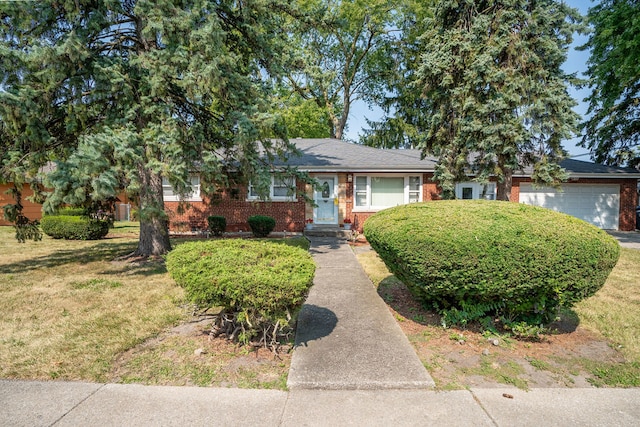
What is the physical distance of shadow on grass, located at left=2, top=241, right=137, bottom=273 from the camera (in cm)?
831

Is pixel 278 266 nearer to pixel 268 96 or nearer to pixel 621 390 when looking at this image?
pixel 621 390

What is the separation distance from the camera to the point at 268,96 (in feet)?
28.3

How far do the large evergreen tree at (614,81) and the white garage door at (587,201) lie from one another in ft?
9.22

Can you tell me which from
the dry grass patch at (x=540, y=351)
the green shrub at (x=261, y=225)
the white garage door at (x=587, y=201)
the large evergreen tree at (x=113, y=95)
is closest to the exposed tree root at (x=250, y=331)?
the dry grass patch at (x=540, y=351)

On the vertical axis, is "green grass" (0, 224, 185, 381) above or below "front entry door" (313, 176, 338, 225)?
below

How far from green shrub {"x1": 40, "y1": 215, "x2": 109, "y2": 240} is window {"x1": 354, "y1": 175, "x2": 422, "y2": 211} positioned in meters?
10.6

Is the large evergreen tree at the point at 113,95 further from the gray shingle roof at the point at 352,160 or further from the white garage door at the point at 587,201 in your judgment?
the white garage door at the point at 587,201

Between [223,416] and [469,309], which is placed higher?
[469,309]

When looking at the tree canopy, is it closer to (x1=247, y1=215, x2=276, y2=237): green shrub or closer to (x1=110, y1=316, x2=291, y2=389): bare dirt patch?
(x1=247, y1=215, x2=276, y2=237): green shrub

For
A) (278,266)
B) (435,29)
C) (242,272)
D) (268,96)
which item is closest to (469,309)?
(278,266)

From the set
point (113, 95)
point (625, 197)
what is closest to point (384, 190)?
point (113, 95)

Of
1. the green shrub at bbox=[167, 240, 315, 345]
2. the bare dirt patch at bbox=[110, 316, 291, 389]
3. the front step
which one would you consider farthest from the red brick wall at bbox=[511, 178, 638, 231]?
the bare dirt patch at bbox=[110, 316, 291, 389]

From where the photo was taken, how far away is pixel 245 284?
10.5 ft

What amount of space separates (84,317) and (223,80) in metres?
5.23
